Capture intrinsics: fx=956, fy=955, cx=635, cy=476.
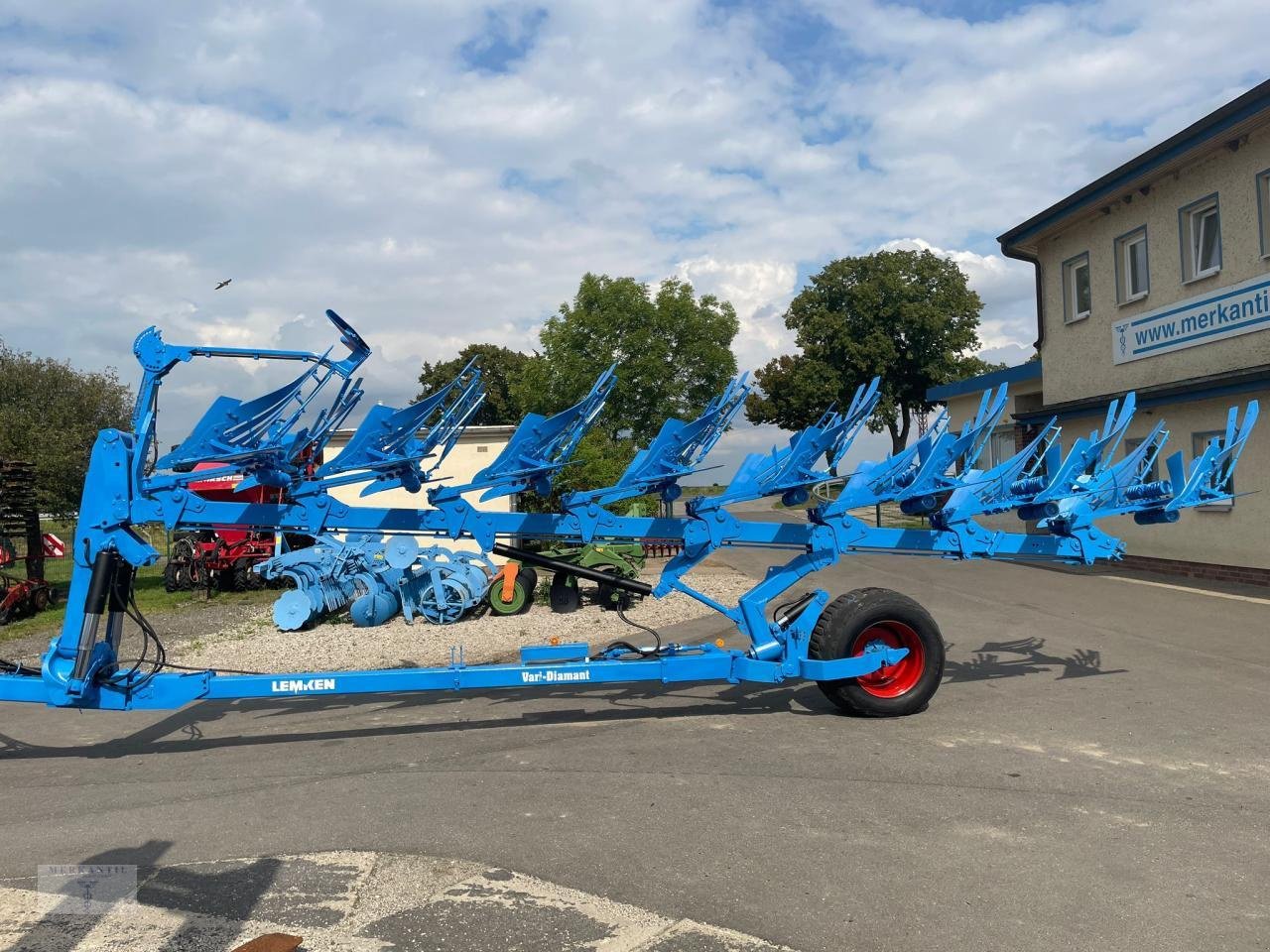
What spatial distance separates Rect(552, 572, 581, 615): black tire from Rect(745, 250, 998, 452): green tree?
31.7 meters

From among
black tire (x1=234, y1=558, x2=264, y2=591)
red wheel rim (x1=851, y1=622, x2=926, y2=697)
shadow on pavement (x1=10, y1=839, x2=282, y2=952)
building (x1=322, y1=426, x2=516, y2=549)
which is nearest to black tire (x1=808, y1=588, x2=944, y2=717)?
red wheel rim (x1=851, y1=622, x2=926, y2=697)

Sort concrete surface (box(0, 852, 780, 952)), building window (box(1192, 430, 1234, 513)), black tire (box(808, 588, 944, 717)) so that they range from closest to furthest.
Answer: concrete surface (box(0, 852, 780, 952)) → black tire (box(808, 588, 944, 717)) → building window (box(1192, 430, 1234, 513))

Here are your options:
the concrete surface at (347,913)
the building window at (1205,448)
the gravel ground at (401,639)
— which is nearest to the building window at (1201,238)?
the building window at (1205,448)

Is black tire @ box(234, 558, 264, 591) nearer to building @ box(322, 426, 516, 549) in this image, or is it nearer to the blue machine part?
building @ box(322, 426, 516, 549)

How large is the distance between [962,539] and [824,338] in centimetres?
3848

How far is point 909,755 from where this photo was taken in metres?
6.23

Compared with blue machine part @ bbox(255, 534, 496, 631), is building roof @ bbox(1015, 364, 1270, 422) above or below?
above

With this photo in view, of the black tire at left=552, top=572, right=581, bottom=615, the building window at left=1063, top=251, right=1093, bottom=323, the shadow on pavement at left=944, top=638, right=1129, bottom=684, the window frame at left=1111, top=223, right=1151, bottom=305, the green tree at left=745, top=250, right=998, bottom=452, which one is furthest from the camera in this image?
the green tree at left=745, top=250, right=998, bottom=452

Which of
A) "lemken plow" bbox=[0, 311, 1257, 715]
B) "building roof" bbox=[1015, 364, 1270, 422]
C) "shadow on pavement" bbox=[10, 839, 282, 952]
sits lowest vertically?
"shadow on pavement" bbox=[10, 839, 282, 952]

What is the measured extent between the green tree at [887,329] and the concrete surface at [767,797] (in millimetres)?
36417

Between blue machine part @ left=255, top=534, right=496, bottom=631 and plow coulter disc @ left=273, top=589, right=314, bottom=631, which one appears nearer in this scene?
plow coulter disc @ left=273, top=589, right=314, bottom=631

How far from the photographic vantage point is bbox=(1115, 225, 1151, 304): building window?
57.1 feet

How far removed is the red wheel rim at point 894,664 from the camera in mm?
7258

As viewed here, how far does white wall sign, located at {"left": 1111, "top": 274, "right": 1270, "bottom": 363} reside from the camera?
1477cm
